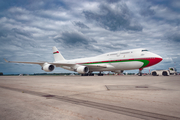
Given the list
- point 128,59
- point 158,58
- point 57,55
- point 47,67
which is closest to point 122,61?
point 128,59

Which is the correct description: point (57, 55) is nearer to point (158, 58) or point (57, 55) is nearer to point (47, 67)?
point (47, 67)

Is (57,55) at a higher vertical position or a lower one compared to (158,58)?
higher

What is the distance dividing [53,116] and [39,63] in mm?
29192

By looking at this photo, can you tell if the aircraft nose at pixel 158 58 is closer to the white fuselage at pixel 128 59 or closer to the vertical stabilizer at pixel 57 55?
the white fuselage at pixel 128 59

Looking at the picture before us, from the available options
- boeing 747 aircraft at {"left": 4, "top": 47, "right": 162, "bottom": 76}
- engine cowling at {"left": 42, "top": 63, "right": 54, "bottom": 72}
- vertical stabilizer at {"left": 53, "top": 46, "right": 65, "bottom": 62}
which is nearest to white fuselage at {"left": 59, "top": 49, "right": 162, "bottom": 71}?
boeing 747 aircraft at {"left": 4, "top": 47, "right": 162, "bottom": 76}

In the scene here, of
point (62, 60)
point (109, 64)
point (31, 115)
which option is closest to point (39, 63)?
point (62, 60)

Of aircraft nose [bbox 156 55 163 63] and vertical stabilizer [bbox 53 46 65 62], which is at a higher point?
vertical stabilizer [bbox 53 46 65 62]

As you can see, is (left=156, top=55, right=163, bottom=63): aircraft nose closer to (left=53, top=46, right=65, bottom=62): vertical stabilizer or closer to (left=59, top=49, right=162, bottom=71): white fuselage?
(left=59, top=49, right=162, bottom=71): white fuselage

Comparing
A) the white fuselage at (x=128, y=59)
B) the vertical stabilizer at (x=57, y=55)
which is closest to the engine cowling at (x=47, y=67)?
the white fuselage at (x=128, y=59)

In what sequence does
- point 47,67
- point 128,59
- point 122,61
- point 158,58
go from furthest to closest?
point 47,67 → point 122,61 → point 128,59 → point 158,58

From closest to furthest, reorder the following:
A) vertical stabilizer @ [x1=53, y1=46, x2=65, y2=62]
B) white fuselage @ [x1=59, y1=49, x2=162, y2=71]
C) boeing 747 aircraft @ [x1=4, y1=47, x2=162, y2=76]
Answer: white fuselage @ [x1=59, y1=49, x2=162, y2=71]
boeing 747 aircraft @ [x1=4, y1=47, x2=162, y2=76]
vertical stabilizer @ [x1=53, y1=46, x2=65, y2=62]

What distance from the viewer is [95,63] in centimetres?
3133

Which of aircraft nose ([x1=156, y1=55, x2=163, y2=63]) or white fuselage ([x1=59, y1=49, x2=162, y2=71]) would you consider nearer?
aircraft nose ([x1=156, y1=55, x2=163, y2=63])

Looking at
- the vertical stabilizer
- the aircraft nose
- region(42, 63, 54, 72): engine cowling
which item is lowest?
region(42, 63, 54, 72): engine cowling
